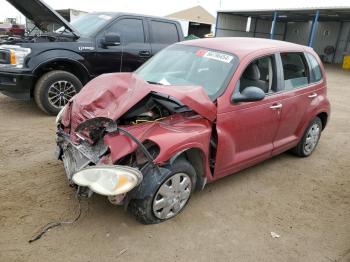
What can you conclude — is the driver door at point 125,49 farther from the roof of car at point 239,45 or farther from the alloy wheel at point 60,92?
the roof of car at point 239,45

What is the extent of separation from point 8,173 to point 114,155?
1932mm

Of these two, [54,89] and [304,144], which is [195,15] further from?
[304,144]

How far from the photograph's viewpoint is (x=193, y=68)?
13.4 ft

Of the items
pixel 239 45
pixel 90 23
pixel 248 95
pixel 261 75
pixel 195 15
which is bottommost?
pixel 195 15

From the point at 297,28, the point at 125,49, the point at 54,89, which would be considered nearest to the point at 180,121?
the point at 54,89

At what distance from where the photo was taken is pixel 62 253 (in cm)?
293

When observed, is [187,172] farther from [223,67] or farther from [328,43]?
[328,43]

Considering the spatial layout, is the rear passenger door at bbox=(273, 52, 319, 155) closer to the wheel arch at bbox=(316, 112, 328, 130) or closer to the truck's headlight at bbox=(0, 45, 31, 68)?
the wheel arch at bbox=(316, 112, 328, 130)

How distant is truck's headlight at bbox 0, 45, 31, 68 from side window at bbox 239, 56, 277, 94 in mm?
4058

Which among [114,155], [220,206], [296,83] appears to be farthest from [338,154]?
[114,155]

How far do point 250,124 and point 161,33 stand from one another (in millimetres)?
4487

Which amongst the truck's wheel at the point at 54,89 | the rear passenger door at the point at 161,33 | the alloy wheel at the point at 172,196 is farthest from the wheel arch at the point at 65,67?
the alloy wheel at the point at 172,196

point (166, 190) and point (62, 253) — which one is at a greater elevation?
point (166, 190)

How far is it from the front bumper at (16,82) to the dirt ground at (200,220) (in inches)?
57.4
